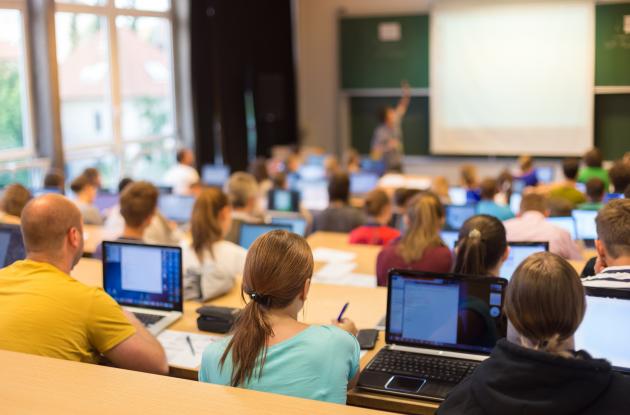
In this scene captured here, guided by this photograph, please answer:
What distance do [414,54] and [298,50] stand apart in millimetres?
2016

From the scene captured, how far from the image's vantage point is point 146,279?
3799mm

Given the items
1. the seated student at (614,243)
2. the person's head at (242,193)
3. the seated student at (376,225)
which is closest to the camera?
the seated student at (614,243)

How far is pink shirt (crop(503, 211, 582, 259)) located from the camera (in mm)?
4688

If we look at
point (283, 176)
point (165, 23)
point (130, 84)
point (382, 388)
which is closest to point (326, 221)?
point (283, 176)

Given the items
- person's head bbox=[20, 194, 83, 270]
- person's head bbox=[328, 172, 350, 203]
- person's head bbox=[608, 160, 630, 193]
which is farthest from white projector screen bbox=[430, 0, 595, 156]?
person's head bbox=[20, 194, 83, 270]

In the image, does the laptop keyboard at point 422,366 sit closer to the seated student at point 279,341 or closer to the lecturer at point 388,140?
→ the seated student at point 279,341

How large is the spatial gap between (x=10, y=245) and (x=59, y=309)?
4.42ft

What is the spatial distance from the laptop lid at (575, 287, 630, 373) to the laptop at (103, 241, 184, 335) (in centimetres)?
183

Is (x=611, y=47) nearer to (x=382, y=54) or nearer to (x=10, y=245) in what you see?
(x=382, y=54)

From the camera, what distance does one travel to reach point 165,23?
11.2 meters

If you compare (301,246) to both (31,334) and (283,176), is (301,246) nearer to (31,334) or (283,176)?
(31,334)

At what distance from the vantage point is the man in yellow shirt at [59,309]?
272 centimetres

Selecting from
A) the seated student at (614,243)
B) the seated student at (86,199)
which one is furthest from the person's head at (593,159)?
the seated student at (614,243)

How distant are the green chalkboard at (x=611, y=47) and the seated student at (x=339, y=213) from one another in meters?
3.99
